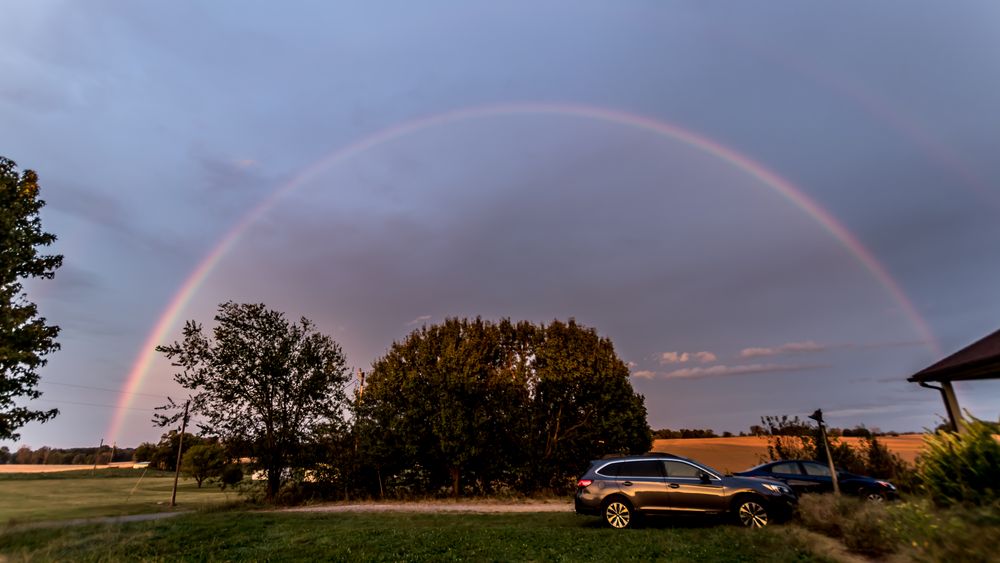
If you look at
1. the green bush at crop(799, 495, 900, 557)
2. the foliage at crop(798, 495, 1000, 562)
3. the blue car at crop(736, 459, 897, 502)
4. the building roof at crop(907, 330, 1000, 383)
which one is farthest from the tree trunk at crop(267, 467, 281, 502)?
the building roof at crop(907, 330, 1000, 383)

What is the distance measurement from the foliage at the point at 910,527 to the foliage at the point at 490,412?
1445cm

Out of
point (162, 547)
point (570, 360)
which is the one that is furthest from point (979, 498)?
point (570, 360)

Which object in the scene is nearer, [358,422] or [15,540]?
[15,540]

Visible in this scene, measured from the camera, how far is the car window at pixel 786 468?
15.9m

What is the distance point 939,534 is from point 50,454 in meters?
142

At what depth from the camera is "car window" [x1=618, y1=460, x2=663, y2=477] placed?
12.8 m

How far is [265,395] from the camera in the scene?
90.9ft

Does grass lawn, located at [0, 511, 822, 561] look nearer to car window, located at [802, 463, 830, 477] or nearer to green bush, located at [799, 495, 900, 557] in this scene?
green bush, located at [799, 495, 900, 557]

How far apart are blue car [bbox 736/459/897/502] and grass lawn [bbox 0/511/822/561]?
5.22 m

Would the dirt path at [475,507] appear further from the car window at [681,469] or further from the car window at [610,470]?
the car window at [681,469]

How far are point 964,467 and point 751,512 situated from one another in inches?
219

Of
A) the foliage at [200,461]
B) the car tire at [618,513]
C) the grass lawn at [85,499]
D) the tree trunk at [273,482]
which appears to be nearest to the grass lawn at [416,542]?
the car tire at [618,513]

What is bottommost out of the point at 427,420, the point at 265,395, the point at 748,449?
the point at 748,449

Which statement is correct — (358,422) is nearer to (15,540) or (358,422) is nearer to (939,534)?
(15,540)
